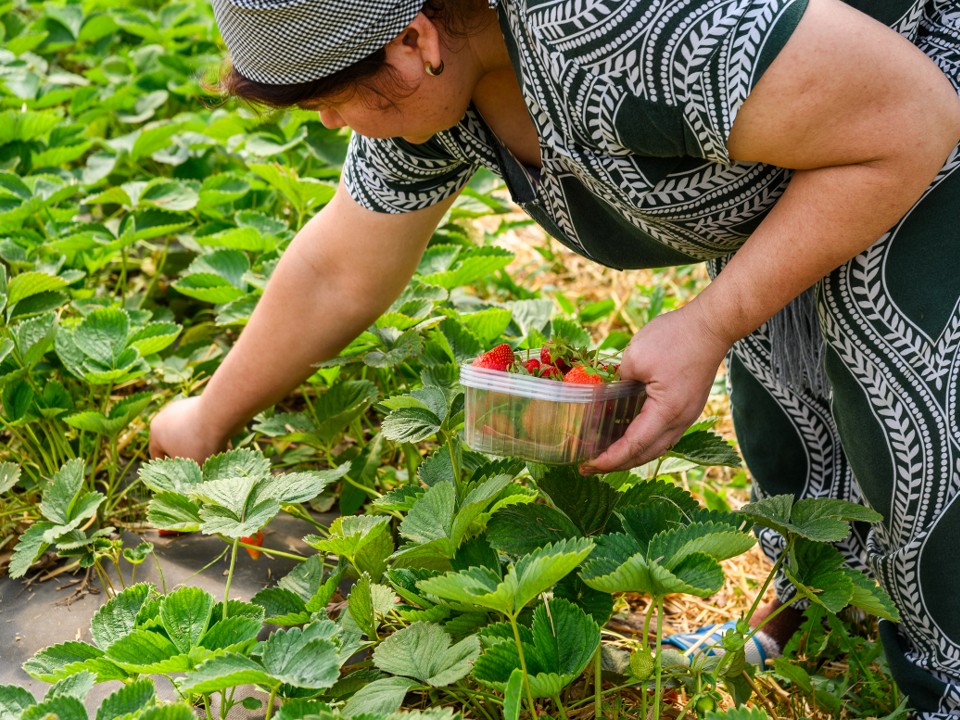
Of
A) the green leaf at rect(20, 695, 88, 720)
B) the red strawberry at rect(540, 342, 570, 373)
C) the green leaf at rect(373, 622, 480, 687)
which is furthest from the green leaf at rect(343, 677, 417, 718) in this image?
the red strawberry at rect(540, 342, 570, 373)

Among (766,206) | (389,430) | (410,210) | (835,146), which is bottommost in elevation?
(389,430)

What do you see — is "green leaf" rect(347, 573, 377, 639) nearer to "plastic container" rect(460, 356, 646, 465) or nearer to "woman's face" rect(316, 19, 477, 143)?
"plastic container" rect(460, 356, 646, 465)

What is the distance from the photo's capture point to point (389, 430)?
4.14 ft

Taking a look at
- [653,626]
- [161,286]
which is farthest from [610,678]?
[161,286]

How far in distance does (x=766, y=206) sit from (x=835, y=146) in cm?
17

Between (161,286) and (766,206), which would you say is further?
(161,286)

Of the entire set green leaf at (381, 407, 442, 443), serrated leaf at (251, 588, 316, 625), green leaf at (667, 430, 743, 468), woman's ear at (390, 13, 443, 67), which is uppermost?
woman's ear at (390, 13, 443, 67)

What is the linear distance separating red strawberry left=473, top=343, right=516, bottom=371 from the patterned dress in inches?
7.8

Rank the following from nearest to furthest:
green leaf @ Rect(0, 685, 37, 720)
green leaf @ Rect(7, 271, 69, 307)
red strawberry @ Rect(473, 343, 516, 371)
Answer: green leaf @ Rect(0, 685, 37, 720), red strawberry @ Rect(473, 343, 516, 371), green leaf @ Rect(7, 271, 69, 307)

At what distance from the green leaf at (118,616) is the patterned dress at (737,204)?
22.2 inches

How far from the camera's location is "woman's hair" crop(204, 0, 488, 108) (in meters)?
1.03

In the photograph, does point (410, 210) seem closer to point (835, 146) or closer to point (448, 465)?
point (448, 465)

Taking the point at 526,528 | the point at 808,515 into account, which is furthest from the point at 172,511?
the point at 808,515

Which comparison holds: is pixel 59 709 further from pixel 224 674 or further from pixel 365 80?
pixel 365 80
